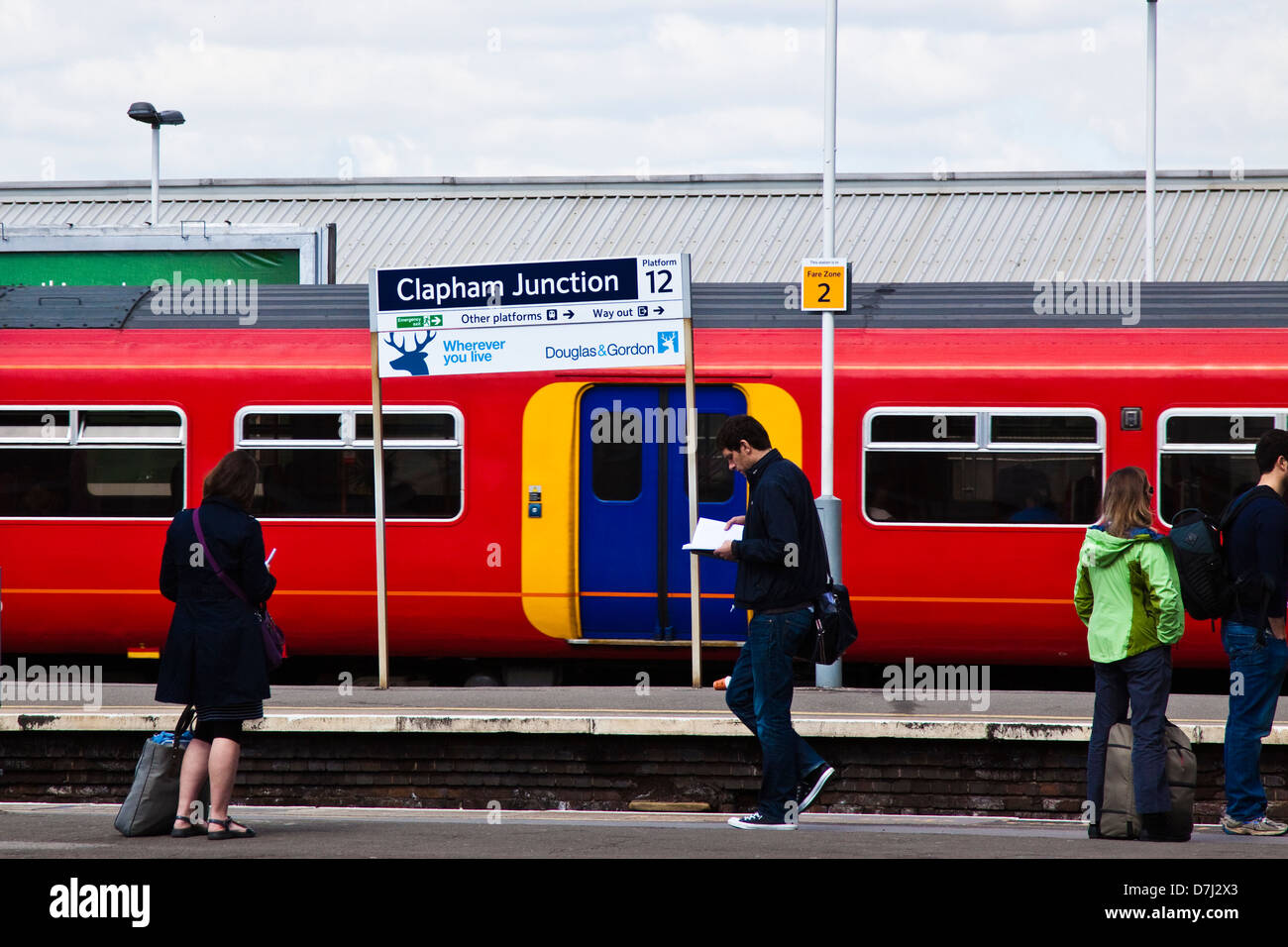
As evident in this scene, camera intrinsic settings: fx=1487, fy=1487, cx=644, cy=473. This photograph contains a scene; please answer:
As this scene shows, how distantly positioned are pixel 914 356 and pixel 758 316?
125cm

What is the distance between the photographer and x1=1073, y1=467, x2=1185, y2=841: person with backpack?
6652mm

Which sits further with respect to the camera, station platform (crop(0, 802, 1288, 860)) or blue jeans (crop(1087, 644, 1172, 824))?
blue jeans (crop(1087, 644, 1172, 824))

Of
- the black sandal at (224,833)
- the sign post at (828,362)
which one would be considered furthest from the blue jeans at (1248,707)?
the black sandal at (224,833)

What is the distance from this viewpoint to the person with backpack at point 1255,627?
687cm

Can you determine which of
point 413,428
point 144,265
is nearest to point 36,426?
point 413,428

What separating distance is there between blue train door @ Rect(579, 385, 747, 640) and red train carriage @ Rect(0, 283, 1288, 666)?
0.05ft

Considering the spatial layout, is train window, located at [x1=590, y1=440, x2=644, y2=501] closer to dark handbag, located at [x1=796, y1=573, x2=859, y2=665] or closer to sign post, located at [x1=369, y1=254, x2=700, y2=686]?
sign post, located at [x1=369, y1=254, x2=700, y2=686]

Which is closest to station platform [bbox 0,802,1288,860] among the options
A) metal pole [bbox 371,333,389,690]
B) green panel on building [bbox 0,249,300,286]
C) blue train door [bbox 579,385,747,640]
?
metal pole [bbox 371,333,389,690]

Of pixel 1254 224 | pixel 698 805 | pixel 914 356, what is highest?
pixel 1254 224

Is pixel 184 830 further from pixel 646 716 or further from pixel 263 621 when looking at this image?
pixel 646 716

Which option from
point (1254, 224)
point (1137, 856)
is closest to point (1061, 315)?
point (1137, 856)

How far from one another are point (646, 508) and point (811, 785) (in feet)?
13.5

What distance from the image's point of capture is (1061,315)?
436 inches
